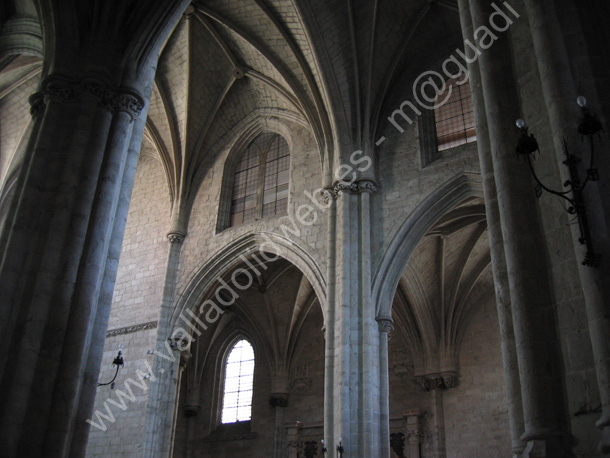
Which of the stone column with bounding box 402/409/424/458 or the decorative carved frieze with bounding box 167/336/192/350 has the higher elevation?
the decorative carved frieze with bounding box 167/336/192/350

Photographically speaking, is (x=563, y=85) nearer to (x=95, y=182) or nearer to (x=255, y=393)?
(x=95, y=182)

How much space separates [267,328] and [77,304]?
42.1 feet

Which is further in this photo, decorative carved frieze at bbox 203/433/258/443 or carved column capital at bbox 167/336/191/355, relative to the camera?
decorative carved frieze at bbox 203/433/258/443

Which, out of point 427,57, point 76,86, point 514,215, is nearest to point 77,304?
point 76,86

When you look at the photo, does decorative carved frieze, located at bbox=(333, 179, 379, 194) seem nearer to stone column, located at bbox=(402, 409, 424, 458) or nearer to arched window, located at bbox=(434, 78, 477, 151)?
arched window, located at bbox=(434, 78, 477, 151)

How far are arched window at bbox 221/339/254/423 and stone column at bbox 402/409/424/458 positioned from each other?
5.27 meters

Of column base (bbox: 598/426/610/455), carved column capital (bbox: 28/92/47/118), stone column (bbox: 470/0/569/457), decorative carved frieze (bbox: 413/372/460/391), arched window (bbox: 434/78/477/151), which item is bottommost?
column base (bbox: 598/426/610/455)

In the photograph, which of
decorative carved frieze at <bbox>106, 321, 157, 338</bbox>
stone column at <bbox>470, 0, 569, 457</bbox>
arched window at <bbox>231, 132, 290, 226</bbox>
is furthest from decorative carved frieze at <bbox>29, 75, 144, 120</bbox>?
decorative carved frieze at <bbox>106, 321, 157, 338</bbox>

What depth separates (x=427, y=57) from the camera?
583 inches

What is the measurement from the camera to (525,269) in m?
5.10

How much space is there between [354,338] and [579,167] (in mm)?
7829

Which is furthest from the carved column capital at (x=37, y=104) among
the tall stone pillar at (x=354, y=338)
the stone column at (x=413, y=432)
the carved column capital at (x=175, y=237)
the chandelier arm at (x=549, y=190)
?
the stone column at (x=413, y=432)

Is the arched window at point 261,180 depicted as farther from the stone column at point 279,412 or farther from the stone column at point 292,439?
the stone column at point 292,439

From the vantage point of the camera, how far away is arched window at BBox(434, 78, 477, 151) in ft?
45.5
